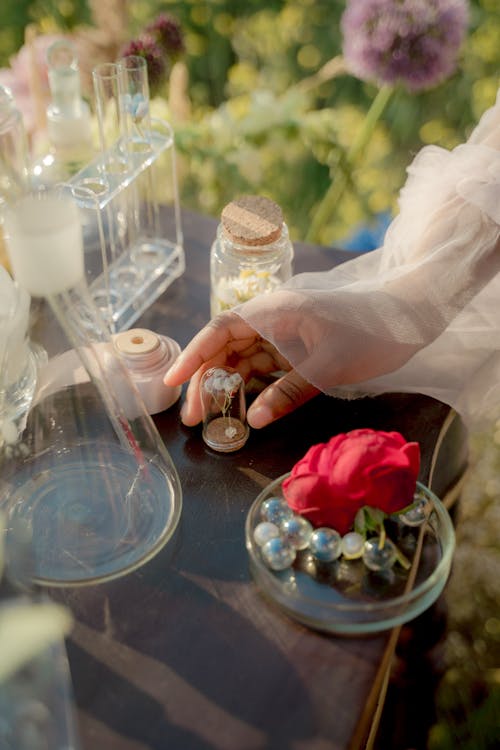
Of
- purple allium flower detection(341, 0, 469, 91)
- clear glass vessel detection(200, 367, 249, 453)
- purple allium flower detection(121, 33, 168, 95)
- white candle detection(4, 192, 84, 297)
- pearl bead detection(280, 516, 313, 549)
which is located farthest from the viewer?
purple allium flower detection(341, 0, 469, 91)

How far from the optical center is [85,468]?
27.8 inches

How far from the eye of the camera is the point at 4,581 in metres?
0.64

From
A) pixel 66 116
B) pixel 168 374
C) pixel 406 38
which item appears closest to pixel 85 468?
pixel 168 374

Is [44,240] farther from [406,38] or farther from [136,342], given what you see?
[406,38]

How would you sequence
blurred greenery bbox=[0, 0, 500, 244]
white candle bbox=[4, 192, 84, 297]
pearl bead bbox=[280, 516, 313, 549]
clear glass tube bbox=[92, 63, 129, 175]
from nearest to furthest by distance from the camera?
1. white candle bbox=[4, 192, 84, 297]
2. pearl bead bbox=[280, 516, 313, 549]
3. clear glass tube bbox=[92, 63, 129, 175]
4. blurred greenery bbox=[0, 0, 500, 244]

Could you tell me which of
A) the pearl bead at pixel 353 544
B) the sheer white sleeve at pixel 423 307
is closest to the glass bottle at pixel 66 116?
the sheer white sleeve at pixel 423 307

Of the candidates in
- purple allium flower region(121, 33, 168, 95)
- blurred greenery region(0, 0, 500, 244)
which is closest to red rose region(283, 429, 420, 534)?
purple allium flower region(121, 33, 168, 95)

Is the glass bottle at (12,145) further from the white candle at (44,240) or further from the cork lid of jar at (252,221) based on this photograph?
the cork lid of jar at (252,221)

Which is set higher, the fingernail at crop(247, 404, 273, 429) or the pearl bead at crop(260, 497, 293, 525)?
the fingernail at crop(247, 404, 273, 429)

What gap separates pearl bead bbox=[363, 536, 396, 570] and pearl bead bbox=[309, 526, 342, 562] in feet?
0.07

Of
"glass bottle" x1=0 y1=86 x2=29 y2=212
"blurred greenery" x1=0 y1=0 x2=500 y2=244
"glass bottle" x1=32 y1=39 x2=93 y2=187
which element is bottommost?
"blurred greenery" x1=0 y1=0 x2=500 y2=244

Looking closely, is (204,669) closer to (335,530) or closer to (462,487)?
(335,530)

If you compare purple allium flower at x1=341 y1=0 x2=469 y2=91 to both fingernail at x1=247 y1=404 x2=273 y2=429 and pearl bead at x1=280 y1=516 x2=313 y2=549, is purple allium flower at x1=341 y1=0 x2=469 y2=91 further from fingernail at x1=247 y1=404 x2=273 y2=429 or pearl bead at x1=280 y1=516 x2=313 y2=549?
pearl bead at x1=280 y1=516 x2=313 y2=549

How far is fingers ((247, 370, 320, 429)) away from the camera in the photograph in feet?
2.49
